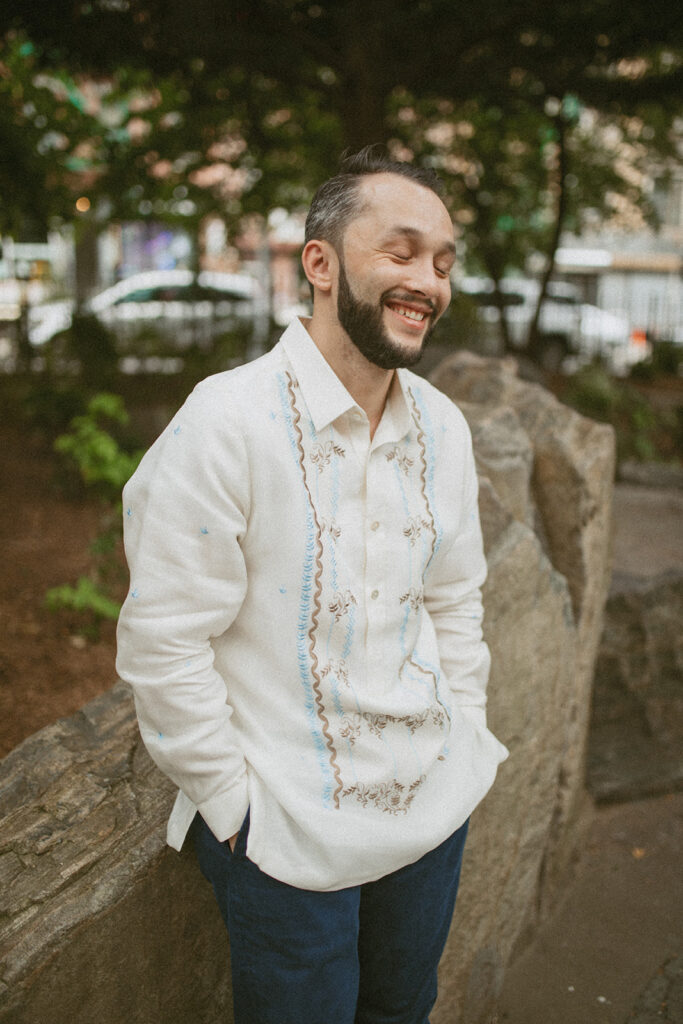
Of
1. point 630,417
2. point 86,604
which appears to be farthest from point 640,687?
point 630,417

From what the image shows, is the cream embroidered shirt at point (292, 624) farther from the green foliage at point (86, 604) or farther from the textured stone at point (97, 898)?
the green foliage at point (86, 604)

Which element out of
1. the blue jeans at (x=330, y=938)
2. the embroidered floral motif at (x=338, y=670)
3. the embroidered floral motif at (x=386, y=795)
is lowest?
the blue jeans at (x=330, y=938)

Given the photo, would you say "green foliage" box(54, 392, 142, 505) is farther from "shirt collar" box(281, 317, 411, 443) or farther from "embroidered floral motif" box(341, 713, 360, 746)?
"embroidered floral motif" box(341, 713, 360, 746)

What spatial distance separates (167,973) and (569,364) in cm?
1682

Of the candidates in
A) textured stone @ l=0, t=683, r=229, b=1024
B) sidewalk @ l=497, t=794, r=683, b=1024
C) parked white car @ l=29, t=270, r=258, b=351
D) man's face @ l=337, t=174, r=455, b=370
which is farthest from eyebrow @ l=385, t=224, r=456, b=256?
parked white car @ l=29, t=270, r=258, b=351

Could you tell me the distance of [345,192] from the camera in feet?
5.83

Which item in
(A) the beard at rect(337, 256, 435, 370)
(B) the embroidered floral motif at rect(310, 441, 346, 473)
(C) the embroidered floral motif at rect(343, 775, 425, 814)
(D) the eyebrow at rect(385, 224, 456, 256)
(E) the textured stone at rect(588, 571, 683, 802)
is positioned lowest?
(E) the textured stone at rect(588, 571, 683, 802)

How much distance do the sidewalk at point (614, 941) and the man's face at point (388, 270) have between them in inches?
94.6

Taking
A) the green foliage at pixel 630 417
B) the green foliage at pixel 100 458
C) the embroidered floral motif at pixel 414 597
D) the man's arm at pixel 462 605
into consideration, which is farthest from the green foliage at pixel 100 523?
the green foliage at pixel 630 417

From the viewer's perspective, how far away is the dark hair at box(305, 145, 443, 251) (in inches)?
69.6

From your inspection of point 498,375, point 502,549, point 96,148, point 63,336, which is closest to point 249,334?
point 96,148

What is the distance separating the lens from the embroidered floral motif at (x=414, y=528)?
179cm

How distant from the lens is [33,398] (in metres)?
6.12

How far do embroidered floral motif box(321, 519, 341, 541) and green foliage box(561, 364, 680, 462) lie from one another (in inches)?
292
